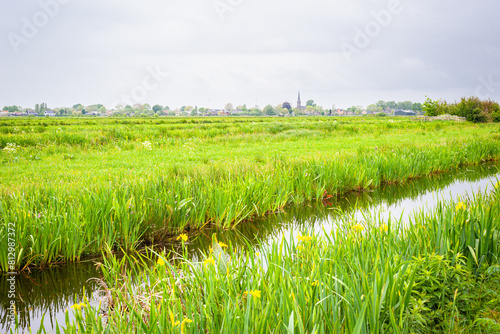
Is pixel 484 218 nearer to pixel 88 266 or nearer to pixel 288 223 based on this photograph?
pixel 288 223

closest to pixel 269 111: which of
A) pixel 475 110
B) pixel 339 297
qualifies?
pixel 475 110

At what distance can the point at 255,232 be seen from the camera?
6047mm

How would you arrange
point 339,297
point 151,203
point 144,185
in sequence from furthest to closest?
point 144,185 < point 151,203 < point 339,297

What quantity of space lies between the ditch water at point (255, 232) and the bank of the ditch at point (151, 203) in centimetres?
23

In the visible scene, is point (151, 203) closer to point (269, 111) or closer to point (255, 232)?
point (255, 232)

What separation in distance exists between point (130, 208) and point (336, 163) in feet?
17.0

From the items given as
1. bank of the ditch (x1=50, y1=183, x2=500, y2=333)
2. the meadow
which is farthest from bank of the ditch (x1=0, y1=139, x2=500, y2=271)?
bank of the ditch (x1=50, y1=183, x2=500, y2=333)

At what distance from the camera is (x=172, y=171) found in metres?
8.05

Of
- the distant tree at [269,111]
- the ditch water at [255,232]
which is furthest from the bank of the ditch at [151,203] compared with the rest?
the distant tree at [269,111]

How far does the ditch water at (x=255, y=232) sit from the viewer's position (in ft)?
12.2

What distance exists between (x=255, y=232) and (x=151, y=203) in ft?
6.08

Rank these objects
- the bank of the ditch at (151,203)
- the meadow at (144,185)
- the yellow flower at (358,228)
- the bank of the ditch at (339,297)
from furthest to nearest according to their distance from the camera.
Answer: the meadow at (144,185) → the bank of the ditch at (151,203) → the yellow flower at (358,228) → the bank of the ditch at (339,297)

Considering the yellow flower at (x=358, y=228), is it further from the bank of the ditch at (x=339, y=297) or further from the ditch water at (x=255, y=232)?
the ditch water at (x=255, y=232)

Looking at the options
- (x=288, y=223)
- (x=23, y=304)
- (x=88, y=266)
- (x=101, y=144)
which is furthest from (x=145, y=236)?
(x=101, y=144)
